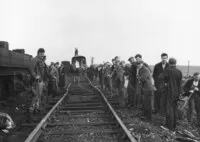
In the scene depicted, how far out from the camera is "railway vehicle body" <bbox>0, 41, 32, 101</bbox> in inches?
292

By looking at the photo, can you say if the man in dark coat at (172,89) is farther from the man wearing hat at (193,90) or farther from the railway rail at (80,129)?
the railway rail at (80,129)

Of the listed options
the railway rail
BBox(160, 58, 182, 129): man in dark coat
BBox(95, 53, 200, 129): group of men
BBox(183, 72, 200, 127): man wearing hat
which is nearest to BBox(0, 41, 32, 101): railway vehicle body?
the railway rail

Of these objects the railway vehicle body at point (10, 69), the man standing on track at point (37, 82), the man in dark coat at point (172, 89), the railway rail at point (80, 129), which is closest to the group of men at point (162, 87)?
the man in dark coat at point (172, 89)

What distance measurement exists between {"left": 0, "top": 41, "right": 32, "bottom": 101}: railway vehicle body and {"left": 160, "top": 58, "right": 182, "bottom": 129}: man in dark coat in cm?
465

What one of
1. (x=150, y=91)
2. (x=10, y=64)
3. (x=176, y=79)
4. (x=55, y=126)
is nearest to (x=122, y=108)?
(x=150, y=91)

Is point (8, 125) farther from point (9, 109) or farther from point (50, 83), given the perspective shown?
point (50, 83)

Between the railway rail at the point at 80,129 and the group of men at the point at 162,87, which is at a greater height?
the group of men at the point at 162,87

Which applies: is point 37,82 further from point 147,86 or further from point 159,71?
point 159,71

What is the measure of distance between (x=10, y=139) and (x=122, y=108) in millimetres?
4648

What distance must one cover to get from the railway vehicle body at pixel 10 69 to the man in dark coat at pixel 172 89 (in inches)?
183

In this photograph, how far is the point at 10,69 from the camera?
865cm

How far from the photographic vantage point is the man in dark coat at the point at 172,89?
21.7ft

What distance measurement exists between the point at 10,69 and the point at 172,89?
544 centimetres

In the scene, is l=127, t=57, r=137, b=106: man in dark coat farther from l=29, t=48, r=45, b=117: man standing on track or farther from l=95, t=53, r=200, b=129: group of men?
l=29, t=48, r=45, b=117: man standing on track
